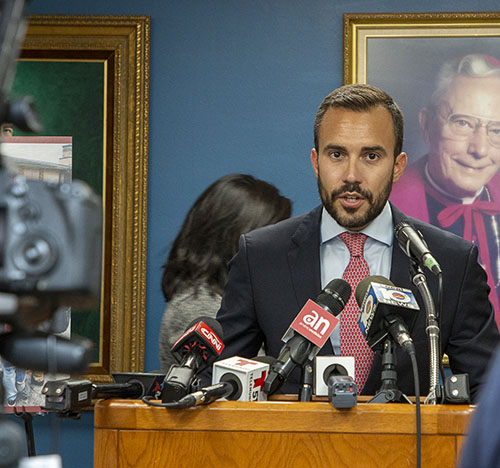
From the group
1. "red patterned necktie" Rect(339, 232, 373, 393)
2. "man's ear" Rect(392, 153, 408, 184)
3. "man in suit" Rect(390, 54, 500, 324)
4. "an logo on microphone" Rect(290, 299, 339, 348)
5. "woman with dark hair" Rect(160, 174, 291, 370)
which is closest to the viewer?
"an logo on microphone" Rect(290, 299, 339, 348)

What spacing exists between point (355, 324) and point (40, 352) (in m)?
1.32

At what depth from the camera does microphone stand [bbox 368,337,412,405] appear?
155 cm

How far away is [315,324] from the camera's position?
1.55 m

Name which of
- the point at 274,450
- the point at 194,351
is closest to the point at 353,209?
the point at 194,351

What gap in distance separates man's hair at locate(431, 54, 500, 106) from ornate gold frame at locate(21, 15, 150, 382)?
129 cm

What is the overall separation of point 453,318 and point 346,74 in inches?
67.9

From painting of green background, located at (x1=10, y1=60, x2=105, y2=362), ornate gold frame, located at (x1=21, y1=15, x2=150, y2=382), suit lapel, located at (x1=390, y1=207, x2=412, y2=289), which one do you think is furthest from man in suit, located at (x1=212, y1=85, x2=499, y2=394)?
painting of green background, located at (x1=10, y1=60, x2=105, y2=362)

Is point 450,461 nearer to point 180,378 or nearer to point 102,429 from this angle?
point 180,378

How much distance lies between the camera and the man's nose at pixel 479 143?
3465mm

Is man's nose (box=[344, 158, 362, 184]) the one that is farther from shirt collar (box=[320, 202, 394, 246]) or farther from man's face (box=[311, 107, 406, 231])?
shirt collar (box=[320, 202, 394, 246])

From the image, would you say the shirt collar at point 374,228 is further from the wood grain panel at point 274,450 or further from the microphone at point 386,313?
the wood grain panel at point 274,450

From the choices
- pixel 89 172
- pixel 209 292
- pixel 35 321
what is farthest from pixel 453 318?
pixel 89 172

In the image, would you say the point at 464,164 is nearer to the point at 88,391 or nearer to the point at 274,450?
the point at 274,450

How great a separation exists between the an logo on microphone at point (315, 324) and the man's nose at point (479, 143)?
6.97ft
